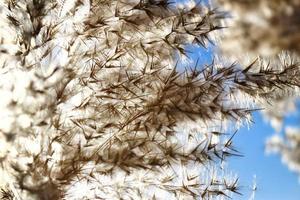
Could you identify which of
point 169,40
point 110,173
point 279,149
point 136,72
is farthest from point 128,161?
point 279,149

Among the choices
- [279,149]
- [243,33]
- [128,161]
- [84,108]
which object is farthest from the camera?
[279,149]

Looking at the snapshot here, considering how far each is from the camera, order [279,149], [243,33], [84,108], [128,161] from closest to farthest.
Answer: [243,33] < [128,161] < [84,108] < [279,149]

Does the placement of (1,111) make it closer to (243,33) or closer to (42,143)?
(42,143)

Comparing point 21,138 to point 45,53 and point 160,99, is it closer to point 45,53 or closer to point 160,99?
point 45,53

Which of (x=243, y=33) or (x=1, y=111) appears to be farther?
(x=1, y=111)

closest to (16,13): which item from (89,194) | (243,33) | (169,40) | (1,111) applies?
(1,111)

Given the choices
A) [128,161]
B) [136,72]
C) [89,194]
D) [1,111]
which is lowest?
[89,194]

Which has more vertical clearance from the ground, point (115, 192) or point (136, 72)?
point (136, 72)
